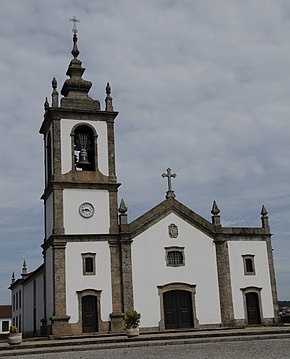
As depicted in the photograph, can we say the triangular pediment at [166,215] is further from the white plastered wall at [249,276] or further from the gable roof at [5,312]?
the gable roof at [5,312]

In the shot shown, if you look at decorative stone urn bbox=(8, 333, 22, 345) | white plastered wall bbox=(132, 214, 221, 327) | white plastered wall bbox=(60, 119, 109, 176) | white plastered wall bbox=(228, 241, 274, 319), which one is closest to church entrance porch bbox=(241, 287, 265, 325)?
white plastered wall bbox=(228, 241, 274, 319)

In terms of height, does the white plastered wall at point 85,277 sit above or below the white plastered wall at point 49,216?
below

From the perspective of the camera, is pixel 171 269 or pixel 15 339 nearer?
pixel 15 339

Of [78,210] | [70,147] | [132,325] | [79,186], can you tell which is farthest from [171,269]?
[70,147]

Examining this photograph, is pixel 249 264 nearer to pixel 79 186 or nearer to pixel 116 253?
pixel 116 253

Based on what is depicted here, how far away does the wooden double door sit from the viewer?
3000 centimetres

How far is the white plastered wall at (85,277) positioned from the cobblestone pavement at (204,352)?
9.24 metres

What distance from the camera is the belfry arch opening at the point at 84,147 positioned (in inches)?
1220

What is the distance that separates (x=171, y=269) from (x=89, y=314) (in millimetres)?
5278

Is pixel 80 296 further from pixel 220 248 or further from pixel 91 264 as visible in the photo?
pixel 220 248

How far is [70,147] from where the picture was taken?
30828mm

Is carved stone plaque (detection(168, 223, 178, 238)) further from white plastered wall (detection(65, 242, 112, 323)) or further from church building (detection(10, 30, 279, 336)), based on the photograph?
white plastered wall (detection(65, 242, 112, 323))

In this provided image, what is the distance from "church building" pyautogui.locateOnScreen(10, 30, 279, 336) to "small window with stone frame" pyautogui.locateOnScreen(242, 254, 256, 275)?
0.06 metres

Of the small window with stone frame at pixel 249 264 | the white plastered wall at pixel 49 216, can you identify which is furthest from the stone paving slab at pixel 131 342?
the small window with stone frame at pixel 249 264
